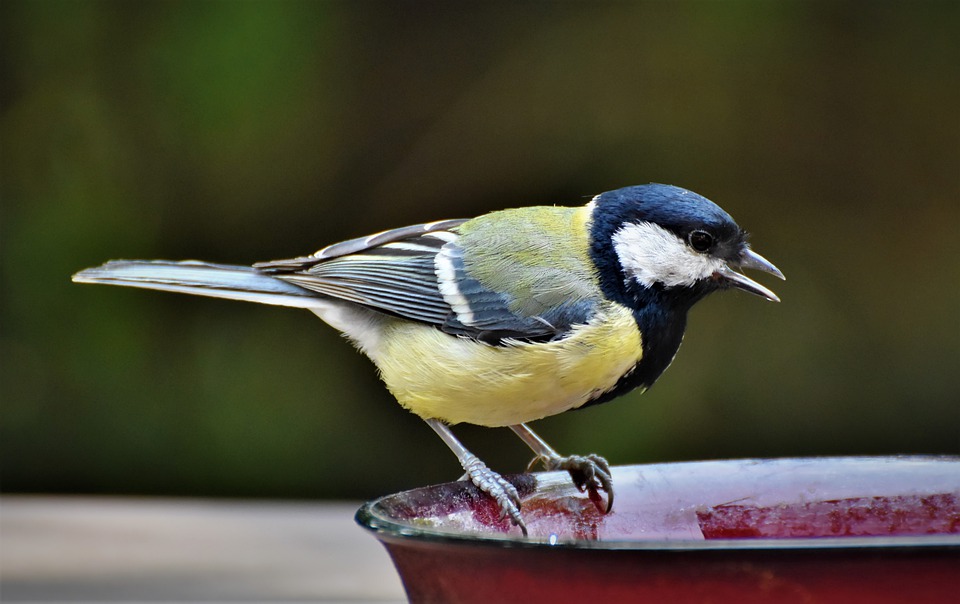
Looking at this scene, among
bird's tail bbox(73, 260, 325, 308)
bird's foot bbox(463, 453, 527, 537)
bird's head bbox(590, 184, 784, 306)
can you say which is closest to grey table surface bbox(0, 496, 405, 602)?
bird's tail bbox(73, 260, 325, 308)

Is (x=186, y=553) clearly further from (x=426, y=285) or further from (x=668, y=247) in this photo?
(x=668, y=247)

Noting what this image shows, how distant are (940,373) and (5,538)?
6.60ft

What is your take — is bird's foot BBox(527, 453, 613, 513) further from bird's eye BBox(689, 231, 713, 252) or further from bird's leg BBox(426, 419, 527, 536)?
bird's eye BBox(689, 231, 713, 252)

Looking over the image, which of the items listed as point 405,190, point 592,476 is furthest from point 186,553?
point 592,476

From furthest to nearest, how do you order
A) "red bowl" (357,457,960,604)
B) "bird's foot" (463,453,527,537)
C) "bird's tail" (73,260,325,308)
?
"bird's tail" (73,260,325,308), "bird's foot" (463,453,527,537), "red bowl" (357,457,960,604)

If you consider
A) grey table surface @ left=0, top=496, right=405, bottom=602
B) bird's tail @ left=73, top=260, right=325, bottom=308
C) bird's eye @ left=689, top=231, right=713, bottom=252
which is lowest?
grey table surface @ left=0, top=496, right=405, bottom=602

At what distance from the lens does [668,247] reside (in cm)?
129

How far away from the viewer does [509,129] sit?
264 centimetres

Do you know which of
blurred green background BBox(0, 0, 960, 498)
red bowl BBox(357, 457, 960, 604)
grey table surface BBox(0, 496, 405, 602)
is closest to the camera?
red bowl BBox(357, 457, 960, 604)

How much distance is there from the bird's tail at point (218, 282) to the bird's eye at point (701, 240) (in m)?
0.53

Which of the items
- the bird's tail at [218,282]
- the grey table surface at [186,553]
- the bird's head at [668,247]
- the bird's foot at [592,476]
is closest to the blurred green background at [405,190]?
the grey table surface at [186,553]

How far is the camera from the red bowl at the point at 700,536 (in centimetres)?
59

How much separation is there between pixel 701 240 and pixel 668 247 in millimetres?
39

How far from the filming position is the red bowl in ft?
1.95
